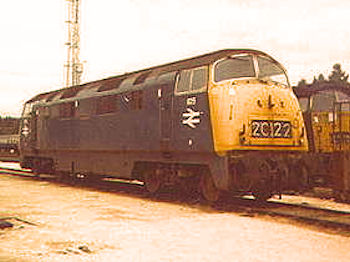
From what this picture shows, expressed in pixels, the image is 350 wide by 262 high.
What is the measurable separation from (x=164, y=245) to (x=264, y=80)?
5402 millimetres

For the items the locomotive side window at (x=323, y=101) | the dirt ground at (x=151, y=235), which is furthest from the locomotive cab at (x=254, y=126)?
the locomotive side window at (x=323, y=101)

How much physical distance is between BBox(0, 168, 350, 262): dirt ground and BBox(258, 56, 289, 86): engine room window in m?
3.43

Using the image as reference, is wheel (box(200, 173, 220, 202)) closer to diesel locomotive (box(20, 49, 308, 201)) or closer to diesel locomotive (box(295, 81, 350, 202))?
diesel locomotive (box(20, 49, 308, 201))

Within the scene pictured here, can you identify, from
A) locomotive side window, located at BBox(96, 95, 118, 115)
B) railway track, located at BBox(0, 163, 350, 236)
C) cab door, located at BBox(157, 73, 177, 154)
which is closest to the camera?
railway track, located at BBox(0, 163, 350, 236)

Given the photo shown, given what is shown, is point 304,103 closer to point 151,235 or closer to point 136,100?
point 136,100

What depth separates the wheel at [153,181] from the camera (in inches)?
461

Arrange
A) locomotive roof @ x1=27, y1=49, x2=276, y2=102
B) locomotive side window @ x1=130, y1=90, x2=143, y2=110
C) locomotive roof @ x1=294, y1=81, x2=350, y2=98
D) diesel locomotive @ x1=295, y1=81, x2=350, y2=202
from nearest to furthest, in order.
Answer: locomotive roof @ x1=27, y1=49, x2=276, y2=102
diesel locomotive @ x1=295, y1=81, x2=350, y2=202
locomotive side window @ x1=130, y1=90, x2=143, y2=110
locomotive roof @ x1=294, y1=81, x2=350, y2=98

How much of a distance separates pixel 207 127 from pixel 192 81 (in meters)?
1.35

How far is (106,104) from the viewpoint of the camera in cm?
1375

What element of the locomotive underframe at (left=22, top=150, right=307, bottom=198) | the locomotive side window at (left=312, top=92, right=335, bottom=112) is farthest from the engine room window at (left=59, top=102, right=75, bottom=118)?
the locomotive side window at (left=312, top=92, right=335, bottom=112)

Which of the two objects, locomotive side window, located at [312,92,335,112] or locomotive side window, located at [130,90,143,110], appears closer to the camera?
locomotive side window, located at [130,90,143,110]

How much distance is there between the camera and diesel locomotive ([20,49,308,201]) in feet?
31.3

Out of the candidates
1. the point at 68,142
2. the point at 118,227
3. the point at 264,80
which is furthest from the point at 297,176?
the point at 68,142

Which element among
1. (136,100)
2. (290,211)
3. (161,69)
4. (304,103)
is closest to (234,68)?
(161,69)
